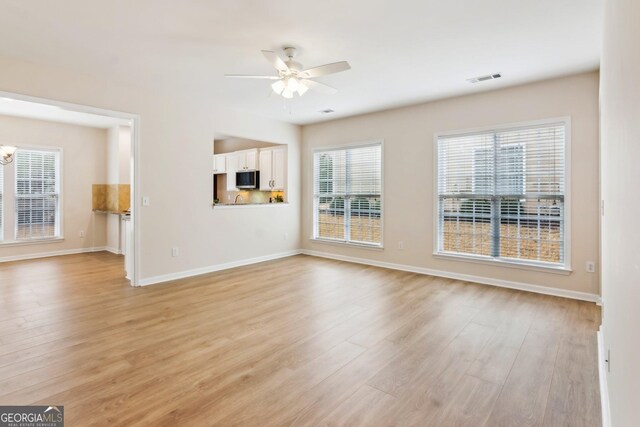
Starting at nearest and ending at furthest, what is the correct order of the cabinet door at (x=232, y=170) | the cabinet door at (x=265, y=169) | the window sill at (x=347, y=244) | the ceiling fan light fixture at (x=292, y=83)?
the ceiling fan light fixture at (x=292, y=83)
the window sill at (x=347, y=244)
the cabinet door at (x=265, y=169)
the cabinet door at (x=232, y=170)

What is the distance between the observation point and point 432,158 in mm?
5312

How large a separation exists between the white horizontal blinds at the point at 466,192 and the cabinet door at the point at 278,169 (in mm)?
3144

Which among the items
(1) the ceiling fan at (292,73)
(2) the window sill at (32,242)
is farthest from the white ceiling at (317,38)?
(2) the window sill at (32,242)

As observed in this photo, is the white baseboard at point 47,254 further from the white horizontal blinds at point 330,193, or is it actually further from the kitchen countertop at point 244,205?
the white horizontal blinds at point 330,193

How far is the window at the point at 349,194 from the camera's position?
20.1ft

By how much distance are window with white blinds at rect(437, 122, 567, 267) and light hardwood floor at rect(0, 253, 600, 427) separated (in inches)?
28.3

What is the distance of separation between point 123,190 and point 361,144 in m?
5.23

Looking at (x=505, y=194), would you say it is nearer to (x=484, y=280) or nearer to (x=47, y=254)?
(x=484, y=280)

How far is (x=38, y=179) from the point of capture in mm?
6871

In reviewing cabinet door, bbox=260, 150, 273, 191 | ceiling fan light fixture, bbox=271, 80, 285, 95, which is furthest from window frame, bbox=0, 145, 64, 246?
ceiling fan light fixture, bbox=271, 80, 285, 95

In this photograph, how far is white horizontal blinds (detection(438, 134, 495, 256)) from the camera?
487 cm

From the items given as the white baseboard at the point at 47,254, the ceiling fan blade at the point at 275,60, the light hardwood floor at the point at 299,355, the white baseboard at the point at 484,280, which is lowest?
the light hardwood floor at the point at 299,355

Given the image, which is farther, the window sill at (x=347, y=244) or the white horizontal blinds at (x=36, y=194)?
the white horizontal blinds at (x=36, y=194)

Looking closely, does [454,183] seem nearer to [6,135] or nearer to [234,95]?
[234,95]
